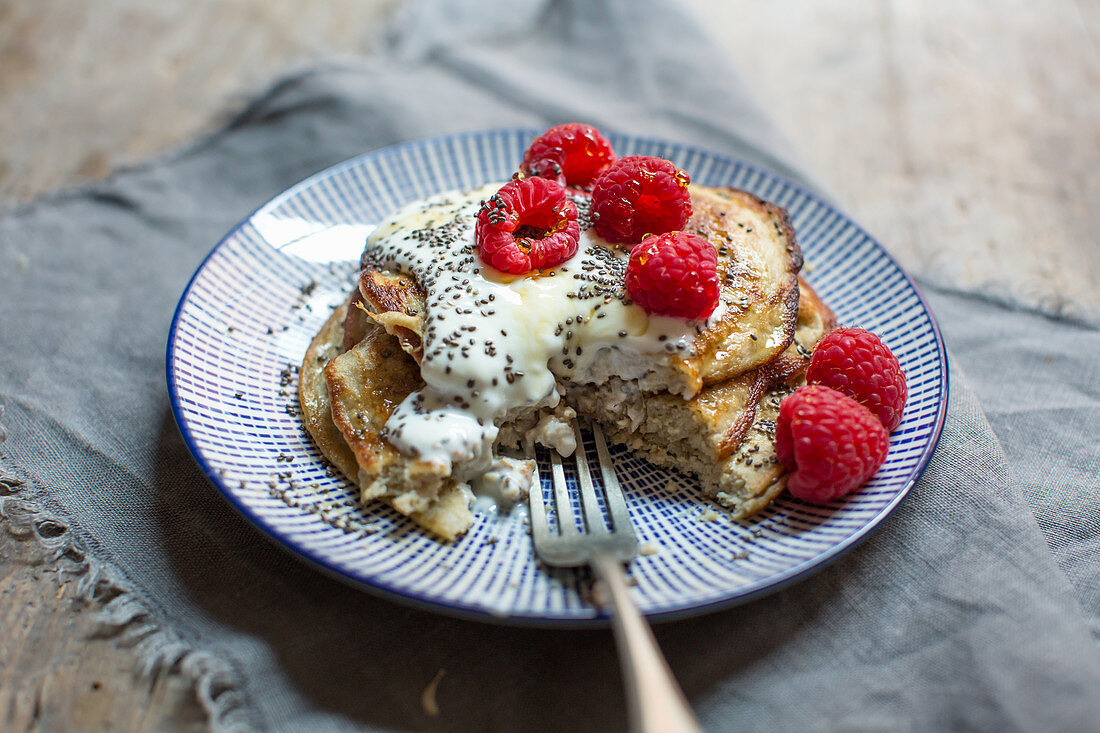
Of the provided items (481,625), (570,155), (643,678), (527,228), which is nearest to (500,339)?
(527,228)

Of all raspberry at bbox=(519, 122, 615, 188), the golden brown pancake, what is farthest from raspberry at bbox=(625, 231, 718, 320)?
raspberry at bbox=(519, 122, 615, 188)

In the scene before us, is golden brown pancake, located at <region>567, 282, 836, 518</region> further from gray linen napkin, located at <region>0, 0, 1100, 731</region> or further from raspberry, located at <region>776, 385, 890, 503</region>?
gray linen napkin, located at <region>0, 0, 1100, 731</region>

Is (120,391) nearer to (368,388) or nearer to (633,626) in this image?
(368,388)

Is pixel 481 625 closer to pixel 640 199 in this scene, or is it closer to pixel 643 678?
pixel 643 678

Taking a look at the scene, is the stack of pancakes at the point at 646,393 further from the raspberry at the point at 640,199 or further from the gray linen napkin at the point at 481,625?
the gray linen napkin at the point at 481,625

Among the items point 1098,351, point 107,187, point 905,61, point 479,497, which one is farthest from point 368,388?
point 905,61
